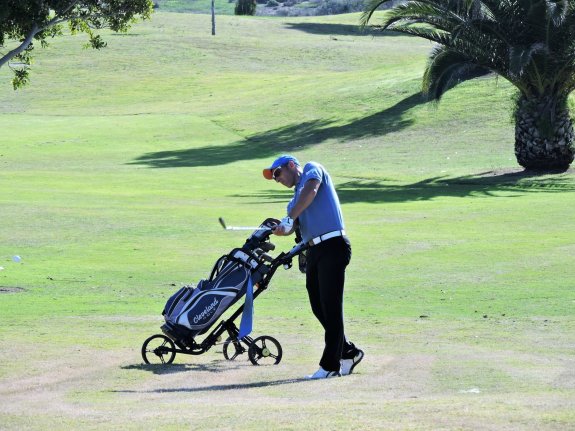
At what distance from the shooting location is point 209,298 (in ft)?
34.8

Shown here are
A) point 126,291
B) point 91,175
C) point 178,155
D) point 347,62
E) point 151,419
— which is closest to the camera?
point 151,419

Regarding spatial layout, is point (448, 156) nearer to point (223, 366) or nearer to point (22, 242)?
point (22, 242)

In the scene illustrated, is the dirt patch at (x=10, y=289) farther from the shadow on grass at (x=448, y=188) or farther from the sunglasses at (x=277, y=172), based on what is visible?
the shadow on grass at (x=448, y=188)

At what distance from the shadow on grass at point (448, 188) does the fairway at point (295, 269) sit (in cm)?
9

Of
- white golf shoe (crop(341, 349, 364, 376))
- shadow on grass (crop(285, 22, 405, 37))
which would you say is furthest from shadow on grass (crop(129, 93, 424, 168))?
shadow on grass (crop(285, 22, 405, 37))

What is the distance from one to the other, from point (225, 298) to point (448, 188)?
75.4 feet

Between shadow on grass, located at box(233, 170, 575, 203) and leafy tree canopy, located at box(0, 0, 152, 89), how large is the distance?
478 inches

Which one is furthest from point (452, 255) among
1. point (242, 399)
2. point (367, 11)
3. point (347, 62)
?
point (347, 62)

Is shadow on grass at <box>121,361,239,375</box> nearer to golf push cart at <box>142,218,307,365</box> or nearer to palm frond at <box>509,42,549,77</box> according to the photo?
golf push cart at <box>142,218,307,365</box>

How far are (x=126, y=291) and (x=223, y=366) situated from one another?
5585 millimetres

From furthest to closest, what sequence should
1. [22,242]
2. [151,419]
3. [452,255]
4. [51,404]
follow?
[22,242] < [452,255] < [51,404] < [151,419]

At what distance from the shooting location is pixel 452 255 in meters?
19.2

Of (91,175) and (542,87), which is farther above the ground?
(542,87)

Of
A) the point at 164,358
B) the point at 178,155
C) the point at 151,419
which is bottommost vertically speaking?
the point at 178,155
